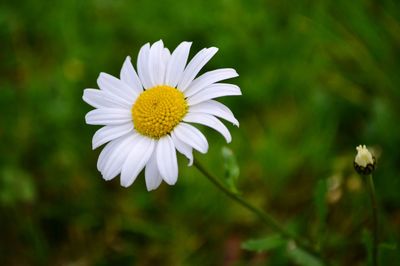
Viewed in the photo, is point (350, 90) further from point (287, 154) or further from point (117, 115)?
point (117, 115)

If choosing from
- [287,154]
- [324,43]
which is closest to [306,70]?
[324,43]

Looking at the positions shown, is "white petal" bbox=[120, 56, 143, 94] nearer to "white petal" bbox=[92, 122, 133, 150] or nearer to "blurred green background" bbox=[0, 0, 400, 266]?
"white petal" bbox=[92, 122, 133, 150]

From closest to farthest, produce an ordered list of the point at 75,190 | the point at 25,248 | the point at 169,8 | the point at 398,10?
the point at 398,10 < the point at 25,248 < the point at 75,190 < the point at 169,8

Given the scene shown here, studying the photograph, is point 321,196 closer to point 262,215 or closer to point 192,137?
point 262,215

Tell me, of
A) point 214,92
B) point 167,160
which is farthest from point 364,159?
point 167,160

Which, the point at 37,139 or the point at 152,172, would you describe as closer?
the point at 152,172

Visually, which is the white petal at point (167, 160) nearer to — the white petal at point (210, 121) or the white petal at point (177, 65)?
the white petal at point (210, 121)
